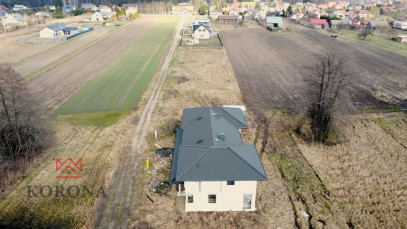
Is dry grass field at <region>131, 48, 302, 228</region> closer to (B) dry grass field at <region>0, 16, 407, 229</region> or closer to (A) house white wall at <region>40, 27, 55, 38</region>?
(B) dry grass field at <region>0, 16, 407, 229</region>

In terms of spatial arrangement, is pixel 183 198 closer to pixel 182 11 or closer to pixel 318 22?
pixel 318 22

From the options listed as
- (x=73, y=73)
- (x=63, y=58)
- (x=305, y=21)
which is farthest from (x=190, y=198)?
(x=305, y=21)

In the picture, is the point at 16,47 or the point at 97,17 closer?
the point at 16,47

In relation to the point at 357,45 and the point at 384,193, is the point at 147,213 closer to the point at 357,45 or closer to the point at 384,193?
the point at 384,193

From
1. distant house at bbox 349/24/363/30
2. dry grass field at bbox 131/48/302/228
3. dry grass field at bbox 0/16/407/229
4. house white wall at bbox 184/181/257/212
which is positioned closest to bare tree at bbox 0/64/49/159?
dry grass field at bbox 0/16/407/229

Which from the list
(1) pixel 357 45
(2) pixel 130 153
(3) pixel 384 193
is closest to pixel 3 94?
(2) pixel 130 153

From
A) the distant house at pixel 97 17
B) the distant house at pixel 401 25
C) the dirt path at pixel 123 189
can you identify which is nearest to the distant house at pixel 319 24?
the distant house at pixel 401 25

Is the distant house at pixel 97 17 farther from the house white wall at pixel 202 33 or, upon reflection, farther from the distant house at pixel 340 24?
the distant house at pixel 340 24
